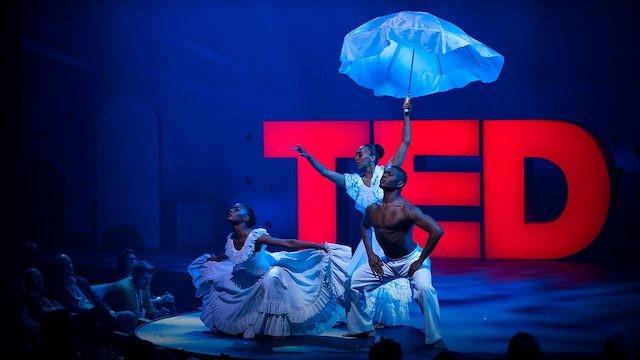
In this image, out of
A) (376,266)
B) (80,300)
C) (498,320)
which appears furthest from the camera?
(498,320)

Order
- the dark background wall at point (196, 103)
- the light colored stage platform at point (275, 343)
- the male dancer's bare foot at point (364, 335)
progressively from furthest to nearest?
the dark background wall at point (196, 103), the male dancer's bare foot at point (364, 335), the light colored stage platform at point (275, 343)

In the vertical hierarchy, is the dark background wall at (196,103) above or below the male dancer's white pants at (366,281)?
above

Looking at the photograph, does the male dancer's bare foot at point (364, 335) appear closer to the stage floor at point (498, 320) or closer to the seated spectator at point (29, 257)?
the stage floor at point (498, 320)

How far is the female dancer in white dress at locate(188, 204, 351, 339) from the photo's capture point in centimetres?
730

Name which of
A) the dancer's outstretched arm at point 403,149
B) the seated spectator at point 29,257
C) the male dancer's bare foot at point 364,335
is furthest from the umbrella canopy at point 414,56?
the seated spectator at point 29,257

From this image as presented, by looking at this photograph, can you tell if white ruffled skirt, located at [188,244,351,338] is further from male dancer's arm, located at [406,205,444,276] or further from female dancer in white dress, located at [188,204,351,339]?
male dancer's arm, located at [406,205,444,276]

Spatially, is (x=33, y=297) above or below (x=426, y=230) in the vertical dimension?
below

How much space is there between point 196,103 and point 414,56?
5.33m

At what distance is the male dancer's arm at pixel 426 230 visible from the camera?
7.03m

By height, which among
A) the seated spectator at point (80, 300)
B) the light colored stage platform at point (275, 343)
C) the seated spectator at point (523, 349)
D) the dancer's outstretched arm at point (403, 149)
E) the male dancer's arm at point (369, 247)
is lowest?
the light colored stage platform at point (275, 343)

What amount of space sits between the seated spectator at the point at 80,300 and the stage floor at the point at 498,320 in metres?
0.22

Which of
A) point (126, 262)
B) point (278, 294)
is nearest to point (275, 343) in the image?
point (278, 294)

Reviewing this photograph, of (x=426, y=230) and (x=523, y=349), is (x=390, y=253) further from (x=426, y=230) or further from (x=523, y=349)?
(x=523, y=349)

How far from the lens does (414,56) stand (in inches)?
336
